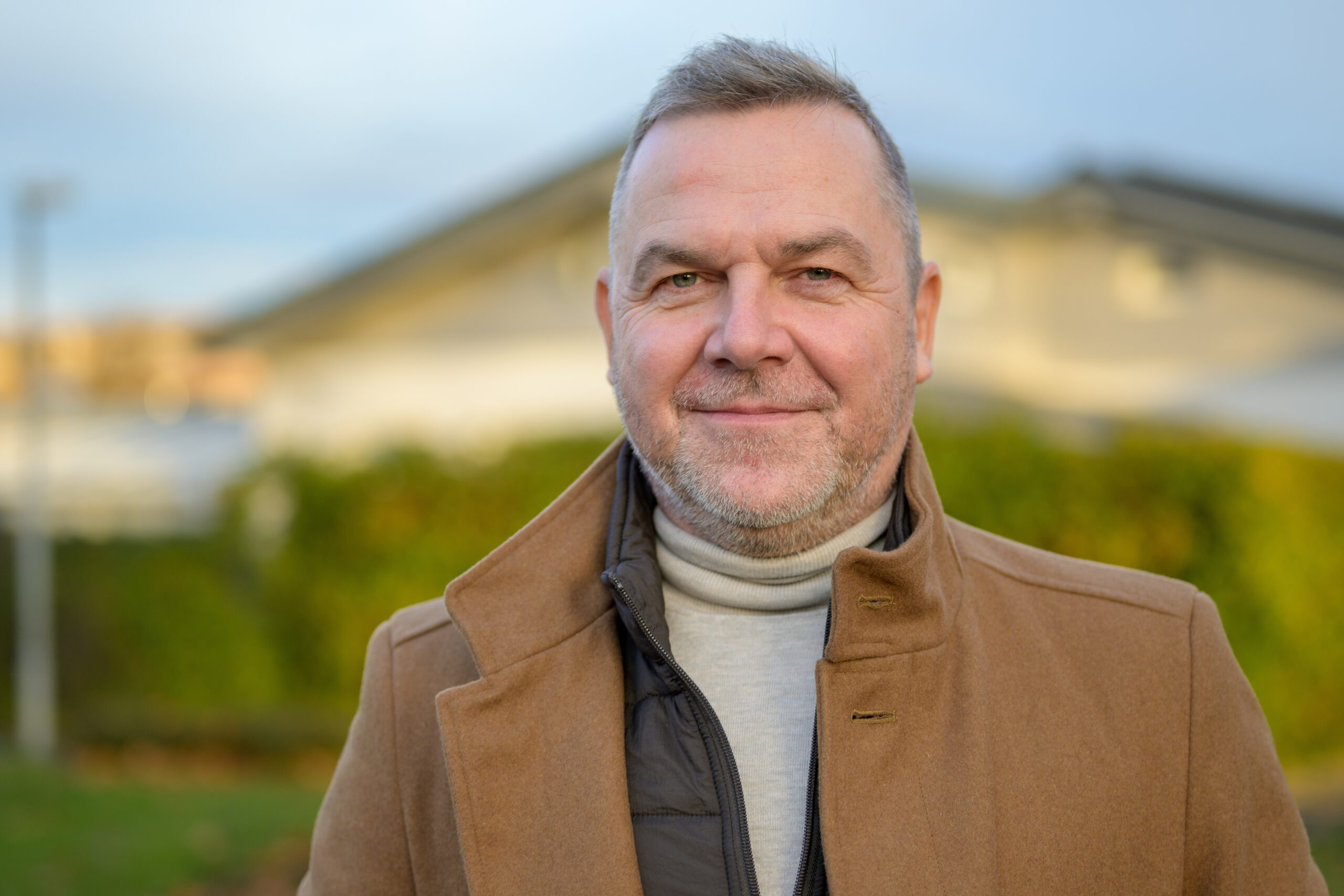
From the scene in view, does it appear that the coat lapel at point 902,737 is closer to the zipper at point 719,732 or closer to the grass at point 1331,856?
the zipper at point 719,732

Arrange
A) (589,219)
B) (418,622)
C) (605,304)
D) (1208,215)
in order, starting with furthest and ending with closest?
(589,219)
(1208,215)
(605,304)
(418,622)

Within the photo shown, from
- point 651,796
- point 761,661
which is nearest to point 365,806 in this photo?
point 651,796

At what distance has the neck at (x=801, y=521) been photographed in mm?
2135

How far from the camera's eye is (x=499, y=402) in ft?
48.3

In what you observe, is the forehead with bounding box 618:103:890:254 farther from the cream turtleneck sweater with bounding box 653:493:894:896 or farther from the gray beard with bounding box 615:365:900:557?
the cream turtleneck sweater with bounding box 653:493:894:896

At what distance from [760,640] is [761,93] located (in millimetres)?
958

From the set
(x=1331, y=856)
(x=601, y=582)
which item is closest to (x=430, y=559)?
(x=1331, y=856)

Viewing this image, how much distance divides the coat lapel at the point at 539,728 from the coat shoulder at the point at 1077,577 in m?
0.69

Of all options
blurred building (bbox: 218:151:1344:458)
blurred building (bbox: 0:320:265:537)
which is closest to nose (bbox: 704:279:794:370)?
blurred building (bbox: 0:320:265:537)

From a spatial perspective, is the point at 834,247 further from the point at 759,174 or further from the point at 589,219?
the point at 589,219

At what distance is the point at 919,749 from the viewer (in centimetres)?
196

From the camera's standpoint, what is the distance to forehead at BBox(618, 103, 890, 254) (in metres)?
2.05

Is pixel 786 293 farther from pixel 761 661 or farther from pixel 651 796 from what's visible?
pixel 651 796

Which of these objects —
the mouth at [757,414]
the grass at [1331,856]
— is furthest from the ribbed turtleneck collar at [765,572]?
the grass at [1331,856]
